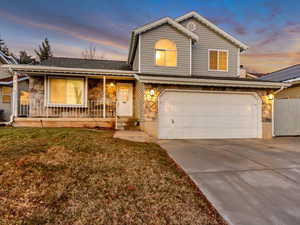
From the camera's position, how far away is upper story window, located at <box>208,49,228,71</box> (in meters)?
10.9

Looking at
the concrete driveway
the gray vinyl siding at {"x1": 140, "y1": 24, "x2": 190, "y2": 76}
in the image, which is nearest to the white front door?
the gray vinyl siding at {"x1": 140, "y1": 24, "x2": 190, "y2": 76}

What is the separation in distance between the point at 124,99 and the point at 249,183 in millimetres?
8343

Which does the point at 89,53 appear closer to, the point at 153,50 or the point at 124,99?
the point at 124,99

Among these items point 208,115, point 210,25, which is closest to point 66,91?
point 208,115

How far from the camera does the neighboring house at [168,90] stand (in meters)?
7.83

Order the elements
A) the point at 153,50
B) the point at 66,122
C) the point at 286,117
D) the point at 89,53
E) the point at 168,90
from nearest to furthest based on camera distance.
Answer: the point at 168,90 < the point at 66,122 < the point at 286,117 < the point at 153,50 < the point at 89,53

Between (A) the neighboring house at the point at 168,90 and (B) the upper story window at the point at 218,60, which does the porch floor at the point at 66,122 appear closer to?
(A) the neighboring house at the point at 168,90

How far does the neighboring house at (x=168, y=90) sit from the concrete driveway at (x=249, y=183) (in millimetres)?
2891

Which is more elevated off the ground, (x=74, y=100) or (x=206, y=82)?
(x=206, y=82)

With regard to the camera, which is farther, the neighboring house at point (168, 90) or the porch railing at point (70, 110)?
the porch railing at point (70, 110)

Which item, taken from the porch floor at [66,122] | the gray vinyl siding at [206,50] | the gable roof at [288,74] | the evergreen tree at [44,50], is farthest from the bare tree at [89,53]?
the gable roof at [288,74]

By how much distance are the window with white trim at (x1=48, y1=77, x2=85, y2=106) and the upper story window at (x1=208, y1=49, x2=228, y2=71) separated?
7.98m

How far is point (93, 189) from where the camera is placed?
2.90 metres

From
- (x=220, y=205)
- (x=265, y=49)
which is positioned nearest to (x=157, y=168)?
(x=220, y=205)
